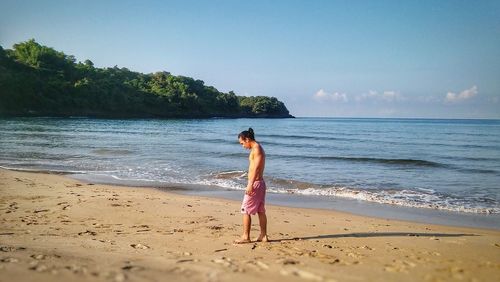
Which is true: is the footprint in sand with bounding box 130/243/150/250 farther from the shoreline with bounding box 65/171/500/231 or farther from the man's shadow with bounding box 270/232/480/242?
the shoreline with bounding box 65/171/500/231

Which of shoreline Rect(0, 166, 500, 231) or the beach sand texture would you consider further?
shoreline Rect(0, 166, 500, 231)

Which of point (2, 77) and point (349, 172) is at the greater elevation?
point (2, 77)

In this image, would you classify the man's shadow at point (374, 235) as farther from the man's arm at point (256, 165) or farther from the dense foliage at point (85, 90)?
the dense foliage at point (85, 90)

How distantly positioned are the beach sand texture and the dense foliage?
67.1 metres

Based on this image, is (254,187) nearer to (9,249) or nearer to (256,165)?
(256,165)

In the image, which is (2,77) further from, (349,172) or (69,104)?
(349,172)

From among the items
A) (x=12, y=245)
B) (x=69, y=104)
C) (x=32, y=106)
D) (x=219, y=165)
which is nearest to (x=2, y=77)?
(x=32, y=106)

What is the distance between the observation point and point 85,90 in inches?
3142

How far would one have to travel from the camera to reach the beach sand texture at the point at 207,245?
375 cm

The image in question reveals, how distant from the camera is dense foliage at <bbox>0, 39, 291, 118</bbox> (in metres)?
66.8

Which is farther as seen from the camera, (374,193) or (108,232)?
(374,193)

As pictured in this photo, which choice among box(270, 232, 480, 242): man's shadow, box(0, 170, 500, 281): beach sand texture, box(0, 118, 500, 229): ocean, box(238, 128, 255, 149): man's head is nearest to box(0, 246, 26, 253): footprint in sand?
box(0, 170, 500, 281): beach sand texture

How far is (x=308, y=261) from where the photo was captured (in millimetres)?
4391

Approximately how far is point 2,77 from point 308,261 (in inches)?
3004
